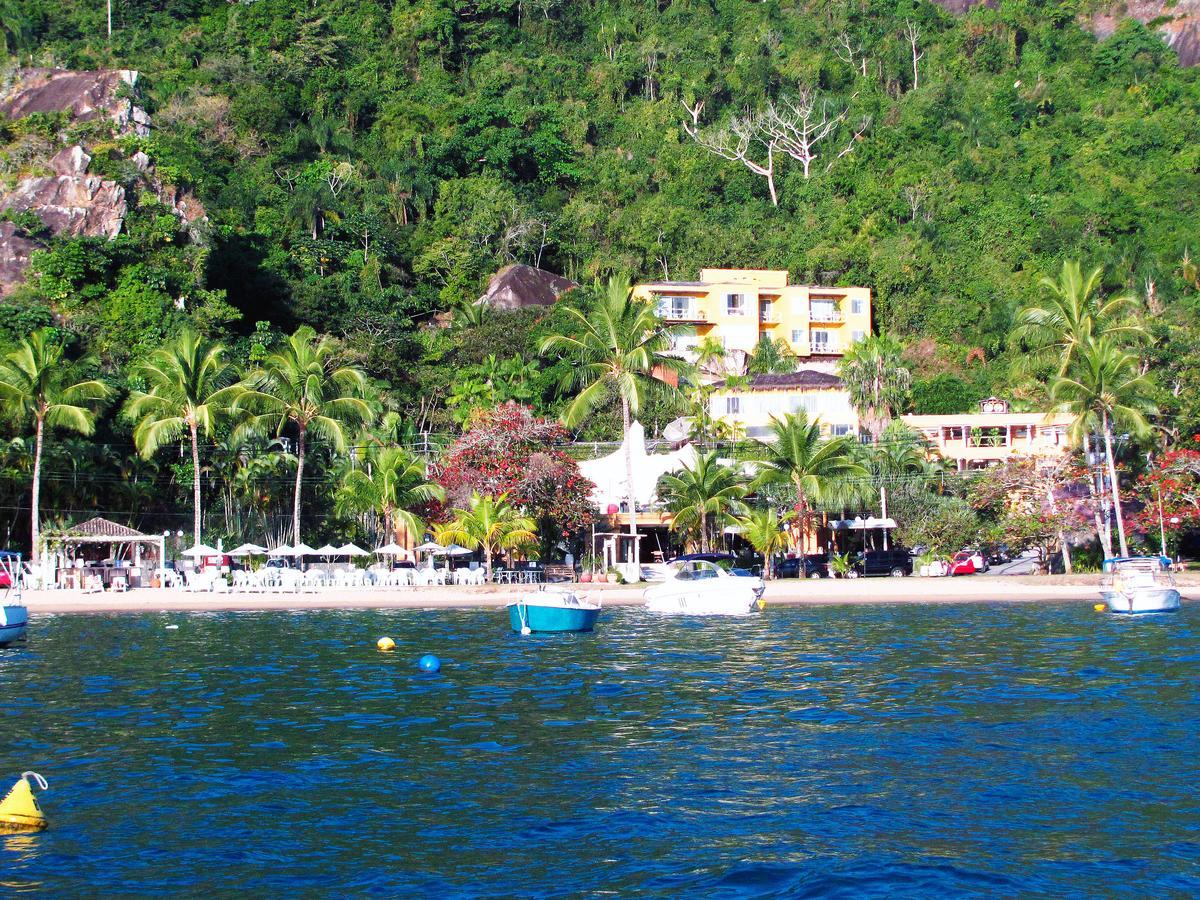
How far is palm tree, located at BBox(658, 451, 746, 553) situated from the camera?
165ft

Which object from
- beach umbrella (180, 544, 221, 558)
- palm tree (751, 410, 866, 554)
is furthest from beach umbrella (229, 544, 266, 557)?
palm tree (751, 410, 866, 554)

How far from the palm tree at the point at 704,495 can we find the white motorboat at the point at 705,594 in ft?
34.4

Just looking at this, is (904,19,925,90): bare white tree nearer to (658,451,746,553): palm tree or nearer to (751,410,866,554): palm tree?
(751,410,866,554): palm tree

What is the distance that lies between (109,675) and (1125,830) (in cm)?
2052

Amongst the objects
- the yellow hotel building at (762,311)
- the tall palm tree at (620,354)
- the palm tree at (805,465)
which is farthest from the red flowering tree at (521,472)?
the yellow hotel building at (762,311)

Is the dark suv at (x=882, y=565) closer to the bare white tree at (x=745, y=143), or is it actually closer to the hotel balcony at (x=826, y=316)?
the hotel balcony at (x=826, y=316)

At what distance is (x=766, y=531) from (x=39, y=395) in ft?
90.3

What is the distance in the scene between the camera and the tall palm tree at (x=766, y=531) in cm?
4944

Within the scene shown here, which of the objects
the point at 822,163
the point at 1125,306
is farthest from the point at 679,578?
the point at 822,163

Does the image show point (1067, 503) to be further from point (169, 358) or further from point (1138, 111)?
point (1138, 111)

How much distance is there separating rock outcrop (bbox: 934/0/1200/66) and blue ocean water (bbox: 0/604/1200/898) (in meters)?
88.8

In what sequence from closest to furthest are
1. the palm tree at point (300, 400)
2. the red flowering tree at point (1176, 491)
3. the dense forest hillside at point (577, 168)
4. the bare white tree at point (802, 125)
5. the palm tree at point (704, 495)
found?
the red flowering tree at point (1176, 491), the palm tree at point (300, 400), the palm tree at point (704, 495), the dense forest hillside at point (577, 168), the bare white tree at point (802, 125)

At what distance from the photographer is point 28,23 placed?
8788 cm

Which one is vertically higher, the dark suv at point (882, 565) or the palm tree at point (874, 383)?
the palm tree at point (874, 383)
